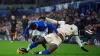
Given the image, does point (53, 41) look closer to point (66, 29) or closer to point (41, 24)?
point (41, 24)

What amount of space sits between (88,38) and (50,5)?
12802 mm

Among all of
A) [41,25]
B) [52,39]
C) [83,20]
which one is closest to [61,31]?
[52,39]

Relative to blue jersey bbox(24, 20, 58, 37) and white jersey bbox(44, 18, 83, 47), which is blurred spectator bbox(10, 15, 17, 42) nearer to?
white jersey bbox(44, 18, 83, 47)

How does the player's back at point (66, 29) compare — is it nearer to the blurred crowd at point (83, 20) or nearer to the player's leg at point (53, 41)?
the player's leg at point (53, 41)

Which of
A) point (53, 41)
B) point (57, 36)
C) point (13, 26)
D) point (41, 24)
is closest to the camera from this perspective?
point (53, 41)

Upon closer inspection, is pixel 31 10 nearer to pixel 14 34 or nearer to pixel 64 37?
pixel 14 34

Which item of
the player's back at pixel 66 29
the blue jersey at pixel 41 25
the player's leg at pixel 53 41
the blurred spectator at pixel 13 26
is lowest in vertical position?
the blurred spectator at pixel 13 26

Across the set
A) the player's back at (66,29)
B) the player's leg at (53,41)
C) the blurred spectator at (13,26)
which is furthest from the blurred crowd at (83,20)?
the player's leg at (53,41)

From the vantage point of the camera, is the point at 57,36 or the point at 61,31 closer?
the point at 57,36

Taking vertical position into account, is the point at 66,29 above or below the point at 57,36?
above

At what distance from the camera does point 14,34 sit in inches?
1211

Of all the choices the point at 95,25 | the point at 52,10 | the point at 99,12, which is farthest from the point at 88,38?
the point at 52,10

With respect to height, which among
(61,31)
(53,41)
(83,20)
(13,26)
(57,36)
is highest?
(61,31)

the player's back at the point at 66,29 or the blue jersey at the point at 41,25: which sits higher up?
the blue jersey at the point at 41,25
